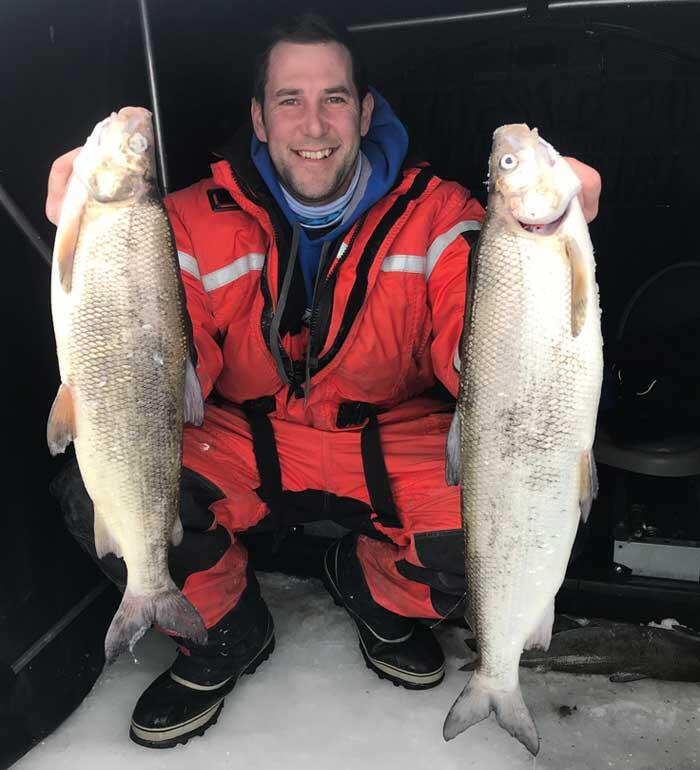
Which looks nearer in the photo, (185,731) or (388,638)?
(185,731)

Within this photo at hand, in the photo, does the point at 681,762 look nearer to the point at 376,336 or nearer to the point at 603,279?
the point at 376,336

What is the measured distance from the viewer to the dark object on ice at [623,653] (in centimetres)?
265

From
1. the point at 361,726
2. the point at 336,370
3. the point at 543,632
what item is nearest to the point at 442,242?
the point at 336,370

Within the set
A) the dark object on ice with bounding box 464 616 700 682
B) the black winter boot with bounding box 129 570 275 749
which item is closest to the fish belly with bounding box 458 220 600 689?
the dark object on ice with bounding box 464 616 700 682

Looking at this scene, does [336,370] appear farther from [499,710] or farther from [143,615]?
[499,710]

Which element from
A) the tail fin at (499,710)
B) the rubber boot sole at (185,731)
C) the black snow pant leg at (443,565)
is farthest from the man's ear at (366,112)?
the rubber boot sole at (185,731)

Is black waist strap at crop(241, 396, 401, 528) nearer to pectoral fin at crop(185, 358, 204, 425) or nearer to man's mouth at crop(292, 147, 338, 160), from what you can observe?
pectoral fin at crop(185, 358, 204, 425)

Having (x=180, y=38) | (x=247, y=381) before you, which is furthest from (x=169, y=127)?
(x=247, y=381)

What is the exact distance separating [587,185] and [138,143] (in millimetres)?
1021

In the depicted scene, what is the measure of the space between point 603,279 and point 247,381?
1952mm

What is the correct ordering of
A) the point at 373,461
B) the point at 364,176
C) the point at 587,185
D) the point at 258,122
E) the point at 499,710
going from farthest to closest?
1. the point at 258,122
2. the point at 364,176
3. the point at 373,461
4. the point at 499,710
5. the point at 587,185

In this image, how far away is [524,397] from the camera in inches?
66.0

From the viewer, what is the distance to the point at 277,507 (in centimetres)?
262

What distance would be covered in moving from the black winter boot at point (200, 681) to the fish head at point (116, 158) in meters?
1.51
